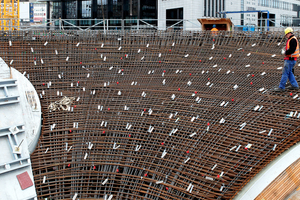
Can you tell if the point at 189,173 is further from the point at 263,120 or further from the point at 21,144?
the point at 21,144

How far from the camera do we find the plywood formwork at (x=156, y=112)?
19.4 ft

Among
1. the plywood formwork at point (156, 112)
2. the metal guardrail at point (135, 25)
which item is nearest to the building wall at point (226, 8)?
the metal guardrail at point (135, 25)

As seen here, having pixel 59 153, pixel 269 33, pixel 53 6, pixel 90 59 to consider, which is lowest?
pixel 59 153

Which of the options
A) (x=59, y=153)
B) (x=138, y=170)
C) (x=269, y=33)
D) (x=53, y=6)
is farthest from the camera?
(x=53, y=6)

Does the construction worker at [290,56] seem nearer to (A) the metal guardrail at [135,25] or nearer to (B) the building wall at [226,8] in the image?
(A) the metal guardrail at [135,25]

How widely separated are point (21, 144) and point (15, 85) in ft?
6.11

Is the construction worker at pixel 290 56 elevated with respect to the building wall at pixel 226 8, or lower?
lower

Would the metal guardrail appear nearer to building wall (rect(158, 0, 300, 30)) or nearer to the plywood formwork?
building wall (rect(158, 0, 300, 30))

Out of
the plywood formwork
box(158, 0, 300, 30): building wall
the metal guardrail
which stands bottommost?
the plywood formwork

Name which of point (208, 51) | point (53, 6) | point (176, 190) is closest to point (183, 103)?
point (176, 190)

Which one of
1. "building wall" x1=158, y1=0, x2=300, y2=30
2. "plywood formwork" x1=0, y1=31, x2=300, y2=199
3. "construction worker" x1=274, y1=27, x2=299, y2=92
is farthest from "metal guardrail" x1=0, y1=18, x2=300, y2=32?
"construction worker" x1=274, y1=27, x2=299, y2=92

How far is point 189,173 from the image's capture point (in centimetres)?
579

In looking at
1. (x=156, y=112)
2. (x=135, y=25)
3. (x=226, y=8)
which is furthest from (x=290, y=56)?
(x=226, y=8)

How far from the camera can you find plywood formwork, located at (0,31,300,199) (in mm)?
5898
